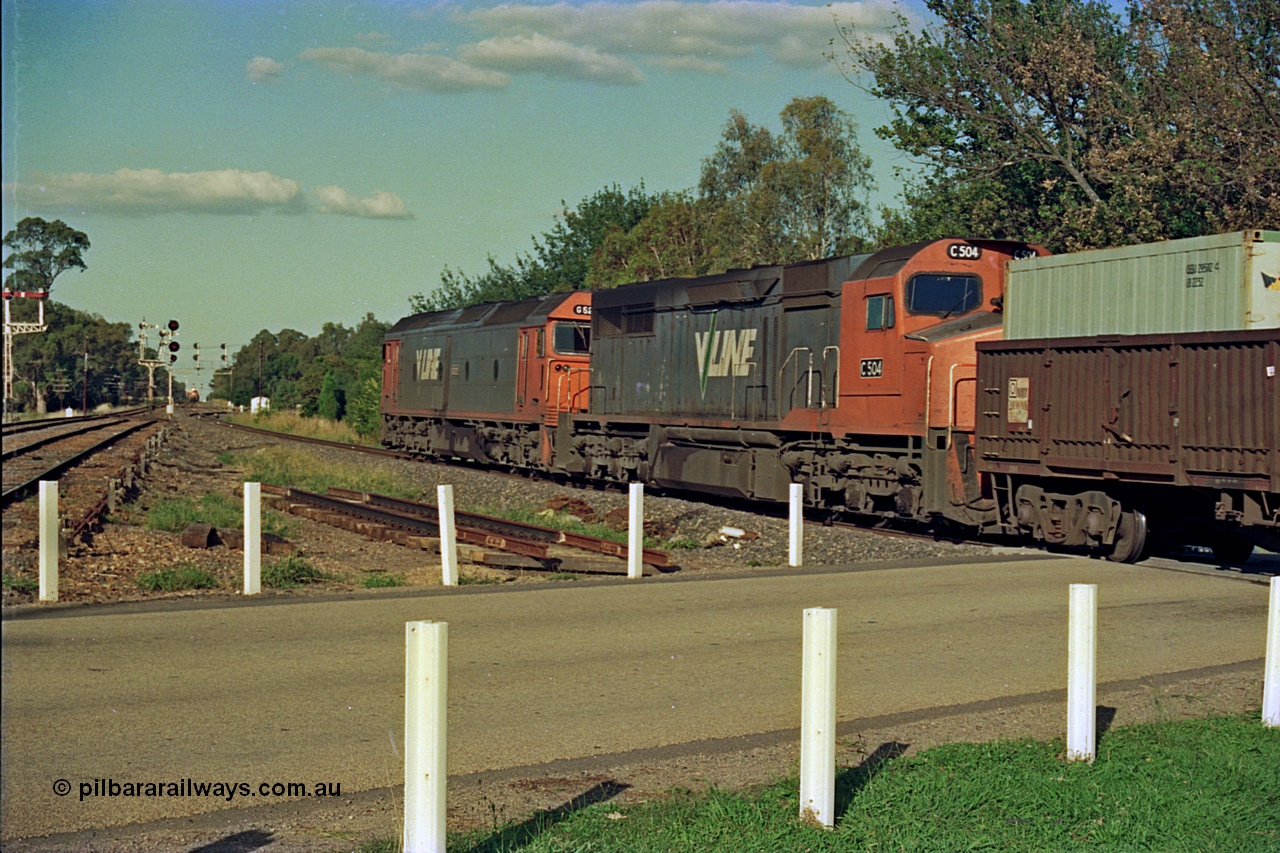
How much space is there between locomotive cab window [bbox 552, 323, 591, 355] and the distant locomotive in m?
0.03

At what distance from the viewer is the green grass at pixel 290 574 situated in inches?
505

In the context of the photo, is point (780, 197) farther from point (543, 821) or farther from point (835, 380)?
point (543, 821)

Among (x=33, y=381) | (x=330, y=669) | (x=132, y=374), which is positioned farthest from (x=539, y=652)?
(x=132, y=374)

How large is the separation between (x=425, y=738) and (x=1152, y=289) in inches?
523

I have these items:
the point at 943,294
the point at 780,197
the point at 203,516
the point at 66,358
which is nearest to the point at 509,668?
the point at 203,516

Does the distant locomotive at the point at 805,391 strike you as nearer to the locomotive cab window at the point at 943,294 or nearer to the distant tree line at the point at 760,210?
the locomotive cab window at the point at 943,294

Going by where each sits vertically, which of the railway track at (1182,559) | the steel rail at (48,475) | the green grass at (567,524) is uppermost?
the steel rail at (48,475)

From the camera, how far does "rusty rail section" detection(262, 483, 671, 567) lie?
15.2 meters

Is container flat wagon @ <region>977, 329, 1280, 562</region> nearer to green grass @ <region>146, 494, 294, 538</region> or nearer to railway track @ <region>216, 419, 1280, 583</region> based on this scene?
railway track @ <region>216, 419, 1280, 583</region>

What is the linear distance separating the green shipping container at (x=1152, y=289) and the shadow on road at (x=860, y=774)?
9608 millimetres

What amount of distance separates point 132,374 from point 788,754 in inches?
4854

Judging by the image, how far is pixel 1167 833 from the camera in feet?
19.1

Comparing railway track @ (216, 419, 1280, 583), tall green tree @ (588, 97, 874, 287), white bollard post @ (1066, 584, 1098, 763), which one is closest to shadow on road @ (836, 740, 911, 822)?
white bollard post @ (1066, 584, 1098, 763)

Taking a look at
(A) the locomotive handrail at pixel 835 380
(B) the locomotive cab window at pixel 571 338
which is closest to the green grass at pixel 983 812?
(A) the locomotive handrail at pixel 835 380
